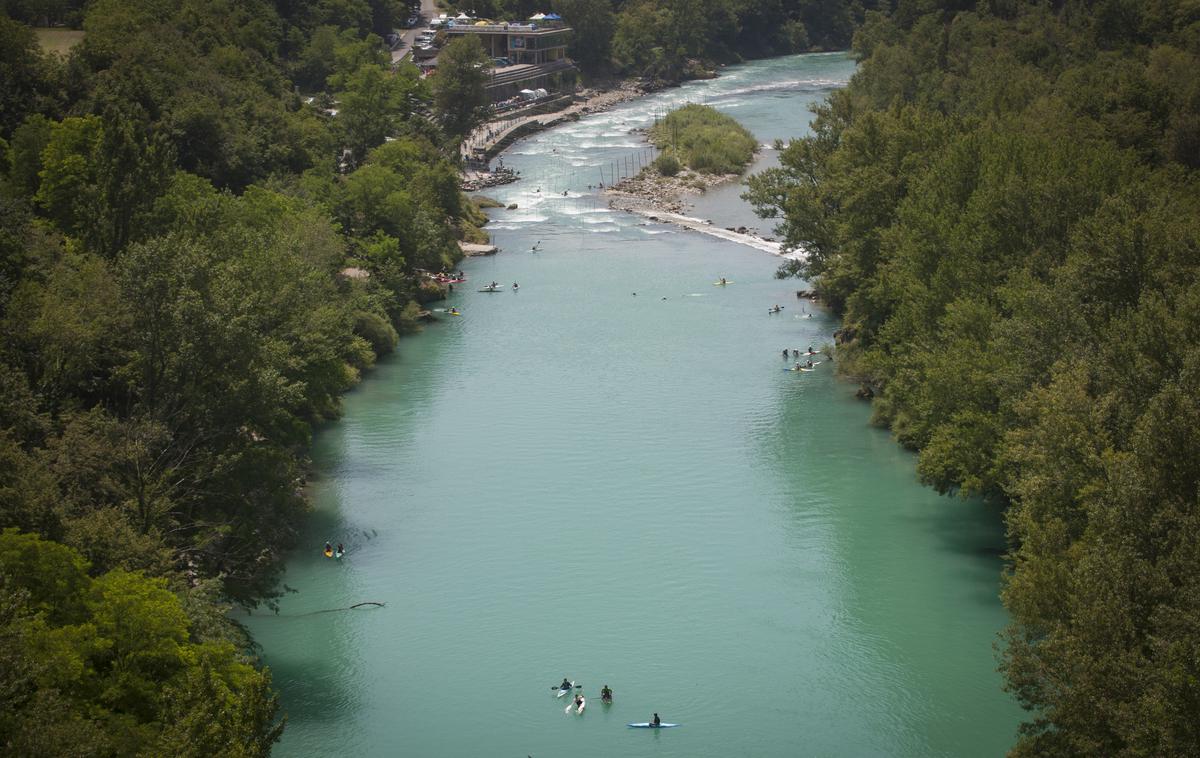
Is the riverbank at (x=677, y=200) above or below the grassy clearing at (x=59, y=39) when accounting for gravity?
below

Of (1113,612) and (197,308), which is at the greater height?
(197,308)

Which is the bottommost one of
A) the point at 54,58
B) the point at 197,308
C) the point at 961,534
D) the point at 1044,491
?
the point at 961,534

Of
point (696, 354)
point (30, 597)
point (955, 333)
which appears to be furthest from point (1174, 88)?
point (30, 597)

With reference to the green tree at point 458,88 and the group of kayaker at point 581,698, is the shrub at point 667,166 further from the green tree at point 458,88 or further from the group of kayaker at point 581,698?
A: the group of kayaker at point 581,698

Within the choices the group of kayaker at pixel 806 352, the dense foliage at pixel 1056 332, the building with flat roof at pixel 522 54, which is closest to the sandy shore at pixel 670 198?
the building with flat roof at pixel 522 54

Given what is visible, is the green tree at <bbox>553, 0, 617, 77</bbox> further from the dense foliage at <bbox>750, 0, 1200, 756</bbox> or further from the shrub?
the dense foliage at <bbox>750, 0, 1200, 756</bbox>

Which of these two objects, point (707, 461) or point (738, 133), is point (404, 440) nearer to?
point (707, 461)
